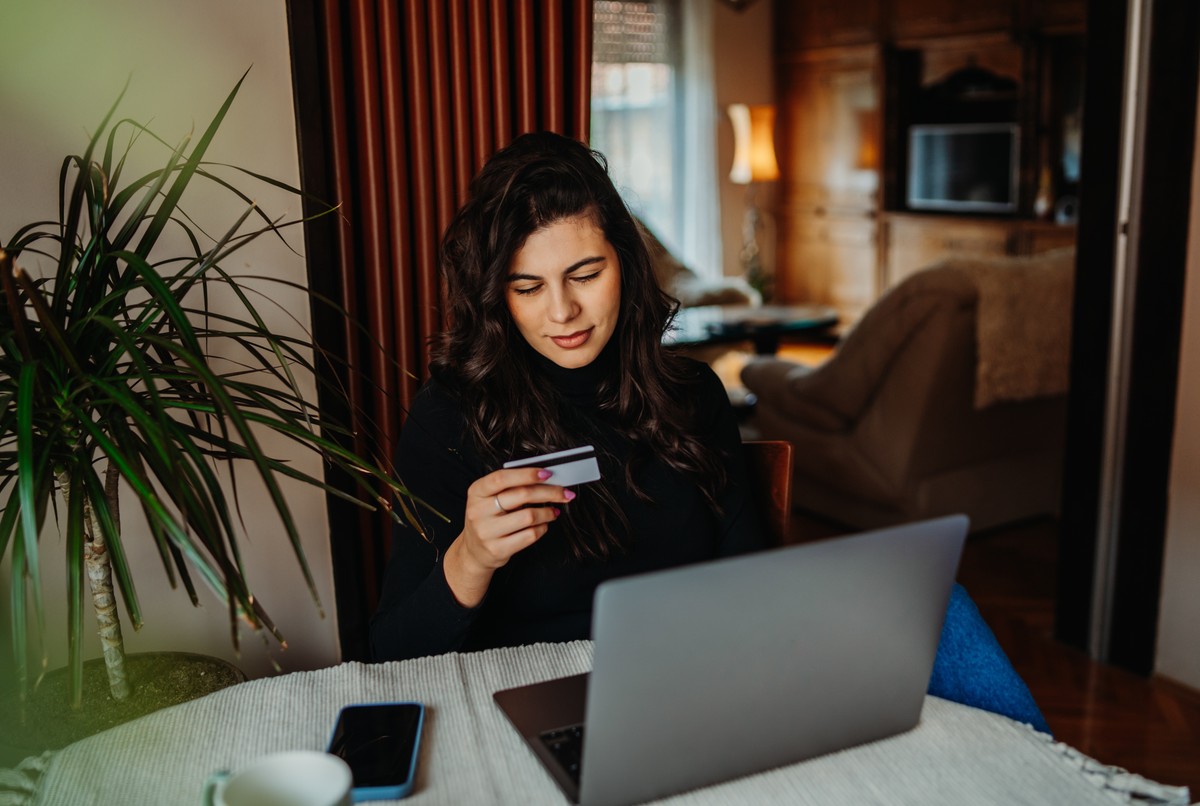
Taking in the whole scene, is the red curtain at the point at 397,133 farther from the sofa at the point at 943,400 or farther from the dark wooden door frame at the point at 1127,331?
the sofa at the point at 943,400

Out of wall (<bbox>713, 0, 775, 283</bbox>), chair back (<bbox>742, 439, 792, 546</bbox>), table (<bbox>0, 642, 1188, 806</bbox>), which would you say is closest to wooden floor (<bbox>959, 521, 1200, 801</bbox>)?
chair back (<bbox>742, 439, 792, 546</bbox>)

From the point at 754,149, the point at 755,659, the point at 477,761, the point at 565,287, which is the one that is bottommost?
the point at 477,761

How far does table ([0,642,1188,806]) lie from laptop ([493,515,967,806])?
0.02 metres

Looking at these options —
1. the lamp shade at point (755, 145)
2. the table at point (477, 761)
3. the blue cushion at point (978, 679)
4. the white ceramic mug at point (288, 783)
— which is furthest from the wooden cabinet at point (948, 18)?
the white ceramic mug at point (288, 783)

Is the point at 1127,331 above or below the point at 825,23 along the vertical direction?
below

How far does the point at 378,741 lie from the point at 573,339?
0.60 meters

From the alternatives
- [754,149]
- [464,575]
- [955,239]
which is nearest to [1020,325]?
[464,575]

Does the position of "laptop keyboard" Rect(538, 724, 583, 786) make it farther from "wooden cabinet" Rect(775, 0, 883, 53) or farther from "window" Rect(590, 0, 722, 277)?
"wooden cabinet" Rect(775, 0, 883, 53)

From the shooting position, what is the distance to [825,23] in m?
6.84

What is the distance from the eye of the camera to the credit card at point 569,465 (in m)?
1.07

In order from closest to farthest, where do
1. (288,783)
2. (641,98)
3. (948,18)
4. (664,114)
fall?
1. (288,783)
2. (948,18)
3. (641,98)
4. (664,114)

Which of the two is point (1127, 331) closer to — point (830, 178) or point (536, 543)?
point (536, 543)

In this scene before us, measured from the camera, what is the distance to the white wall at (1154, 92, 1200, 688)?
2.42 metres

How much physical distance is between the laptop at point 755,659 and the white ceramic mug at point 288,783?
182 millimetres
